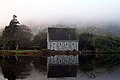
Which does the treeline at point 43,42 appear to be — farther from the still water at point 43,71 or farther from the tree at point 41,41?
the still water at point 43,71

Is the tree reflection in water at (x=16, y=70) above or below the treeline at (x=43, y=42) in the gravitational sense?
below

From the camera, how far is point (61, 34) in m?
70.1

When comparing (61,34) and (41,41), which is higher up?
(61,34)

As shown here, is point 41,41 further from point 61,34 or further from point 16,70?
point 16,70

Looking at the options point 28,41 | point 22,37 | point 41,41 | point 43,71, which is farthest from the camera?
point 41,41

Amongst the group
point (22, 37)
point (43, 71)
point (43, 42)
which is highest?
point (22, 37)

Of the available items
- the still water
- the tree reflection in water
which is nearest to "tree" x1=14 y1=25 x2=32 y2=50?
the still water

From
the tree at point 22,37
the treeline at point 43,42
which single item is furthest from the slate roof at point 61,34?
the tree at point 22,37

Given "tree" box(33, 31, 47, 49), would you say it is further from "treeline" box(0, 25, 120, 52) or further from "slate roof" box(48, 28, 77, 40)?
"slate roof" box(48, 28, 77, 40)

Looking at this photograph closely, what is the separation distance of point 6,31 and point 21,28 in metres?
3.41

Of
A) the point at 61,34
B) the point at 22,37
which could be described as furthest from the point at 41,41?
the point at 22,37

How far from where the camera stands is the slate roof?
228 feet

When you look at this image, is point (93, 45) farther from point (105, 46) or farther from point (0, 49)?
point (0, 49)

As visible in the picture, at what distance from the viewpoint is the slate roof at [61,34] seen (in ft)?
228
